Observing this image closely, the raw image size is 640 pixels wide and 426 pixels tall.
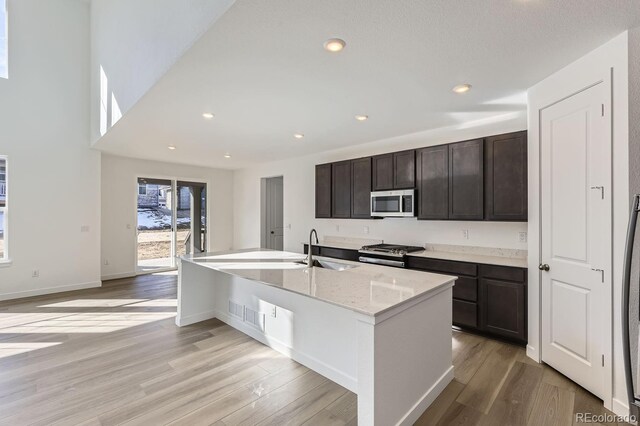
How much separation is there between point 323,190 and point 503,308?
10.3ft

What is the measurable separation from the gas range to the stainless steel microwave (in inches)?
18.3

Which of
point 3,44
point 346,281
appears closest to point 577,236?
point 346,281

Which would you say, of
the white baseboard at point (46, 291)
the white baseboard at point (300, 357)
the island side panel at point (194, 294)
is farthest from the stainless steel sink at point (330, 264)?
the white baseboard at point (46, 291)

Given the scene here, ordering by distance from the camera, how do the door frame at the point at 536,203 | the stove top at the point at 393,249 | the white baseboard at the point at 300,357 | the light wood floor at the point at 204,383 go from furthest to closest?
1. the stove top at the point at 393,249
2. the door frame at the point at 536,203
3. the white baseboard at the point at 300,357
4. the light wood floor at the point at 204,383

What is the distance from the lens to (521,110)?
3.34 m

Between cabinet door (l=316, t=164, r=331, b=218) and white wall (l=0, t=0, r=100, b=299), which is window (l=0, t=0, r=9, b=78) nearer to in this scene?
white wall (l=0, t=0, r=100, b=299)

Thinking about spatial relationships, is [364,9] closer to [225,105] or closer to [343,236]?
[225,105]

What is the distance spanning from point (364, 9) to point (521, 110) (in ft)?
8.66

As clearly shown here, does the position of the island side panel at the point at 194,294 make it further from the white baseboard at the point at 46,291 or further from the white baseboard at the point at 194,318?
the white baseboard at the point at 46,291

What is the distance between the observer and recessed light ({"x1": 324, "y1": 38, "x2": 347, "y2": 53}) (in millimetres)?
1904

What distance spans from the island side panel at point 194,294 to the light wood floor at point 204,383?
0.60ft

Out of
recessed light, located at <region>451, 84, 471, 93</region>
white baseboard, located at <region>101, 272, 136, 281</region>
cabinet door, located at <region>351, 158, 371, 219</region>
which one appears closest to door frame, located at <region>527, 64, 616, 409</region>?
recessed light, located at <region>451, 84, 471, 93</region>

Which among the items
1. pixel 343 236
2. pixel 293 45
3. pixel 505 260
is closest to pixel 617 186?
pixel 505 260

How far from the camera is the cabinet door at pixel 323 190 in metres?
5.12
